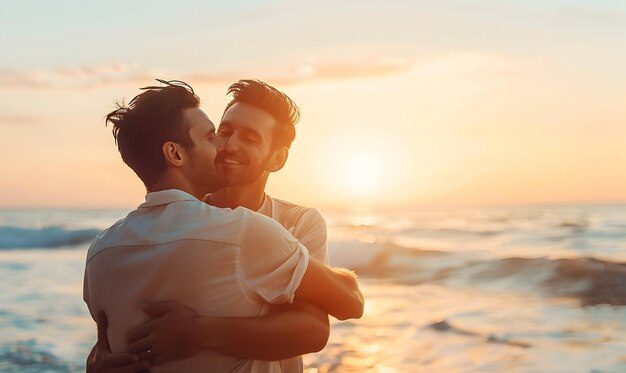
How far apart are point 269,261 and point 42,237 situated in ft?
99.9

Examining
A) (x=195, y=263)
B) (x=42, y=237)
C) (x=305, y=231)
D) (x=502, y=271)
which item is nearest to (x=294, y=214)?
(x=305, y=231)

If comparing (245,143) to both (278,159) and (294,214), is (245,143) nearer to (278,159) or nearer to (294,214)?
(278,159)

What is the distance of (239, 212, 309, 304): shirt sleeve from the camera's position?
2.40 m

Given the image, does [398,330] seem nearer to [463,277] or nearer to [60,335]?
[60,335]

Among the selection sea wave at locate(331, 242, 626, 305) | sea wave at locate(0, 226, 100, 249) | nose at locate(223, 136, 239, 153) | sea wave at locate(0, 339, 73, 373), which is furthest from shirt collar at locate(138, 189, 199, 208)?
sea wave at locate(0, 226, 100, 249)

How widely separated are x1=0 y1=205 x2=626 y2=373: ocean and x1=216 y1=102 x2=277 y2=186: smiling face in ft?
13.0

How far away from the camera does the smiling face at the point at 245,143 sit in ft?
12.4

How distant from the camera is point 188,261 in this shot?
7.80ft

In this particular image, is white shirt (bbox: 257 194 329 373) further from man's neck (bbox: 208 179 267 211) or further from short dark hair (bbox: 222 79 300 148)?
short dark hair (bbox: 222 79 300 148)

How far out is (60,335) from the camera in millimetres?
9148

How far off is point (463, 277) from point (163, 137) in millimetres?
13172

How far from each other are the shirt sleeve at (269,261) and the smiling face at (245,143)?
53.5 inches

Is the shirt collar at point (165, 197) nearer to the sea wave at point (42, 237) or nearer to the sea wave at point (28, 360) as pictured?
the sea wave at point (28, 360)

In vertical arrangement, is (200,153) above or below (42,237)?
above
